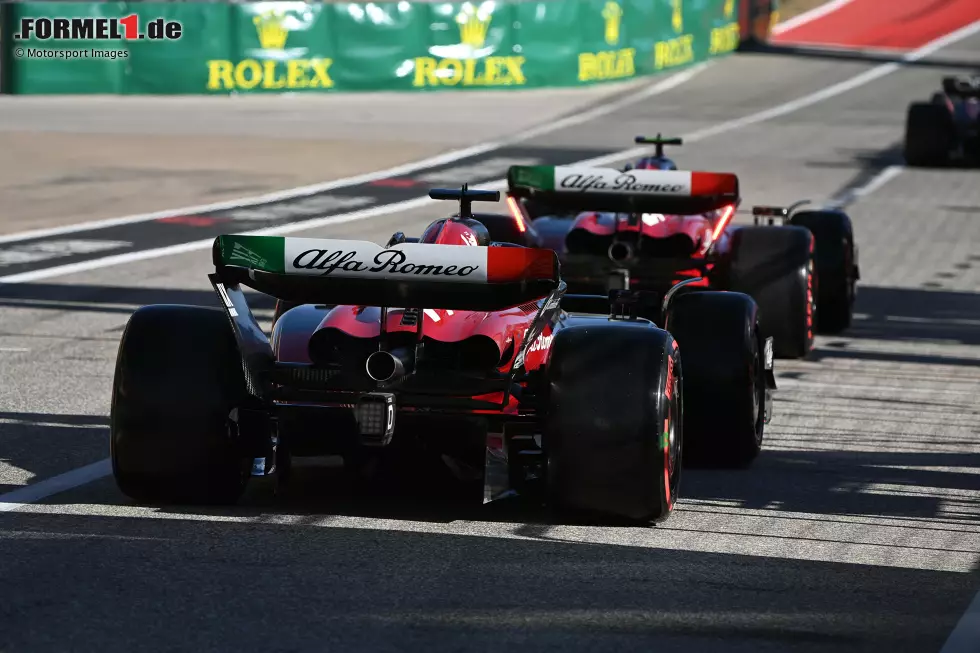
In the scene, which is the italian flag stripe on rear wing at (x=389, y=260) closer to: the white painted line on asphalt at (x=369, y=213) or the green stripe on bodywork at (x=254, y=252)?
the green stripe on bodywork at (x=254, y=252)

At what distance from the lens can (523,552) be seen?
7156mm

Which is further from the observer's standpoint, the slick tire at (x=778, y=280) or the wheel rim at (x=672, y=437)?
the slick tire at (x=778, y=280)

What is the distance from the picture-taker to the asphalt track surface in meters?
5.98

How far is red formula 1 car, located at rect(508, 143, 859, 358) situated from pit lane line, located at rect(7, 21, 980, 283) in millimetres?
3214

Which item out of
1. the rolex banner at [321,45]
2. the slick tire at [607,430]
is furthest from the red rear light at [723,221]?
the rolex banner at [321,45]

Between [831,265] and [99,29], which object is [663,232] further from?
[99,29]

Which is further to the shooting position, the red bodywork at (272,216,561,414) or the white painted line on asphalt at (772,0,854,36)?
the white painted line on asphalt at (772,0,854,36)

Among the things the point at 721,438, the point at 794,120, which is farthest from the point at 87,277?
the point at 794,120

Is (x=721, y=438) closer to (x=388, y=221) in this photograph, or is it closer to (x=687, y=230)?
(x=687, y=230)

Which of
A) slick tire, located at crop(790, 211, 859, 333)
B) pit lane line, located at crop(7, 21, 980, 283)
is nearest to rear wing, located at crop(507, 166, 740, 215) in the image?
slick tire, located at crop(790, 211, 859, 333)

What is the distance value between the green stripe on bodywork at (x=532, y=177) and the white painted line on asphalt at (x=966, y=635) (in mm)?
6822

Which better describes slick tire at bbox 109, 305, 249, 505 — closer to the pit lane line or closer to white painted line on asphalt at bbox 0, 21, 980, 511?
white painted line on asphalt at bbox 0, 21, 980, 511

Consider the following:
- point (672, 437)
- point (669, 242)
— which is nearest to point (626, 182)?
point (669, 242)

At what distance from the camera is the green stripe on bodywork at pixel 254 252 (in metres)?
7.67
